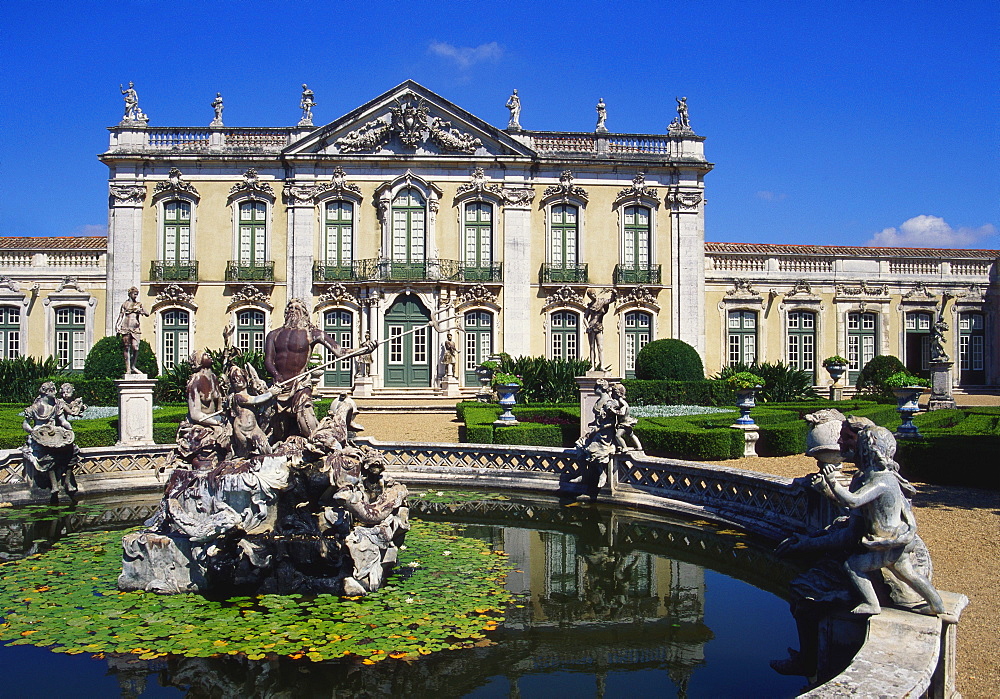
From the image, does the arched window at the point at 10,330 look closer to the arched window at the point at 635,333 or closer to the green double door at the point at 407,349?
the green double door at the point at 407,349

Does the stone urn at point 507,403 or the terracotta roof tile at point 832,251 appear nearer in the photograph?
the stone urn at point 507,403

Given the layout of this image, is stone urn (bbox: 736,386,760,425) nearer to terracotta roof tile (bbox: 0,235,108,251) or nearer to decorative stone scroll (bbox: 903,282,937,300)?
decorative stone scroll (bbox: 903,282,937,300)

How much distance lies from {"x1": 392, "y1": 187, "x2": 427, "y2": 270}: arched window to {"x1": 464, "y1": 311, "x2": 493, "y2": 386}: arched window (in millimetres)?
2571

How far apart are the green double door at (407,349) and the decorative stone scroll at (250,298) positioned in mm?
3940

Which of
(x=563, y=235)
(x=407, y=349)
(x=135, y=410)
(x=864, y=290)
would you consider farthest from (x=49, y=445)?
(x=864, y=290)

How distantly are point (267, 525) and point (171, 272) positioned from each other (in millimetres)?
20205

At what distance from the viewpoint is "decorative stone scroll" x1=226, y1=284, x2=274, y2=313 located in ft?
80.2

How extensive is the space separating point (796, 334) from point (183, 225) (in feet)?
68.4

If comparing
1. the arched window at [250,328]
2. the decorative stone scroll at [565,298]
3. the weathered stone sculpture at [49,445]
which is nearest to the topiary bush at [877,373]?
the decorative stone scroll at [565,298]

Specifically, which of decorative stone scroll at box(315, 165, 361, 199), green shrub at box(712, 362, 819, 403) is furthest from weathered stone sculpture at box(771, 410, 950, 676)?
decorative stone scroll at box(315, 165, 361, 199)

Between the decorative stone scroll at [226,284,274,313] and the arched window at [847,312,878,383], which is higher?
the decorative stone scroll at [226,284,274,313]

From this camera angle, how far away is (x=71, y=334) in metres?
25.2

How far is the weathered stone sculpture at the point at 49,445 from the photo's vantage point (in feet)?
30.2

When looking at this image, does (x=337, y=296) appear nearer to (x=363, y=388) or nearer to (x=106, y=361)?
(x=363, y=388)
